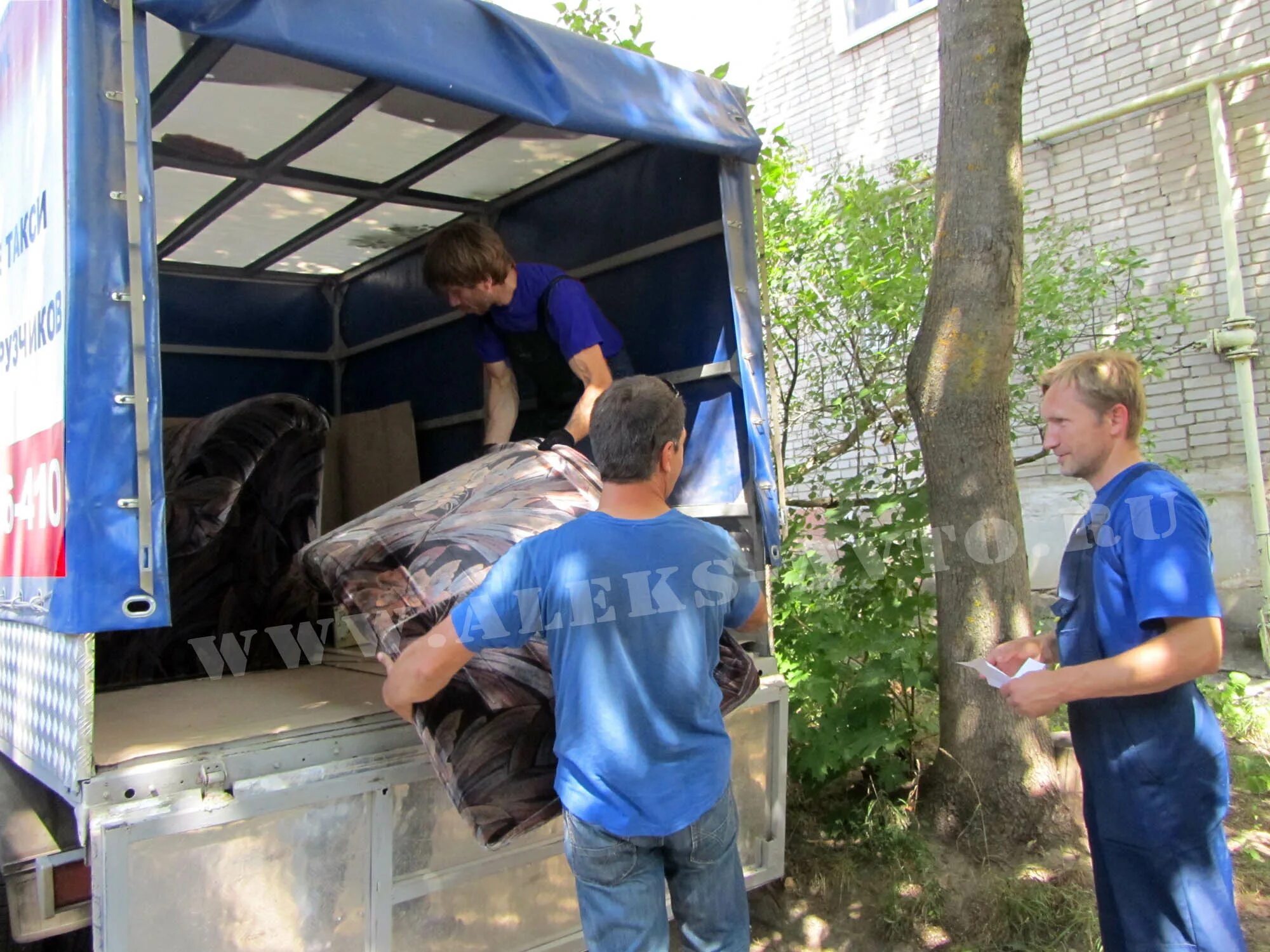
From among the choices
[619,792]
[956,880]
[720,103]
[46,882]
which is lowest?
[956,880]

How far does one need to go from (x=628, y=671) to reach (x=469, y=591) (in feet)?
2.07

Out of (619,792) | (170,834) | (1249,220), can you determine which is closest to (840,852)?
(619,792)

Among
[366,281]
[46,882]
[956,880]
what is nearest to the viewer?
[46,882]

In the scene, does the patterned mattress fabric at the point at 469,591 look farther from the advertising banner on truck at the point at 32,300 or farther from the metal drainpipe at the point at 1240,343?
the metal drainpipe at the point at 1240,343

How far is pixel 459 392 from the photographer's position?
5.13 meters

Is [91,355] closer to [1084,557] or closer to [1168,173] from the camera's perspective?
[1084,557]

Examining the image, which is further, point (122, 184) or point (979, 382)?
point (979, 382)

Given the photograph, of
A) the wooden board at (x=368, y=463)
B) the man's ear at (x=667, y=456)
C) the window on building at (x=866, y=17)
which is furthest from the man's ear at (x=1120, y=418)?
the window on building at (x=866, y=17)

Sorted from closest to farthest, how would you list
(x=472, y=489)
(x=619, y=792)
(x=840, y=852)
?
(x=619, y=792)
(x=472, y=489)
(x=840, y=852)

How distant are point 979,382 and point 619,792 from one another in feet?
7.27

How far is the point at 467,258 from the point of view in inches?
144

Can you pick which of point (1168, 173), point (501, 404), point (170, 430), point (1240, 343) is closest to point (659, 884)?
point (501, 404)

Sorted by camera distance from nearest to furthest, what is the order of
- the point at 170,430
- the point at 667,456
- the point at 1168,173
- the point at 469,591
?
the point at 667,456 < the point at 469,591 < the point at 170,430 < the point at 1168,173

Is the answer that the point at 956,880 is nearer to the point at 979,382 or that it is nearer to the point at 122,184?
the point at 979,382
